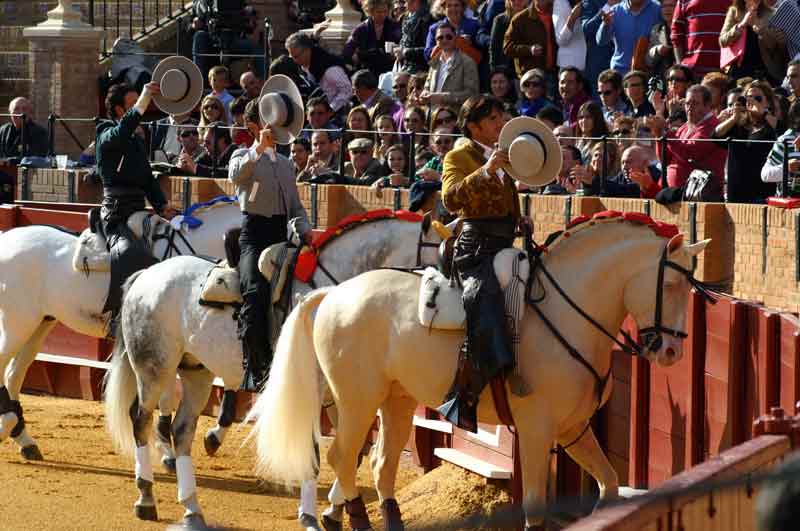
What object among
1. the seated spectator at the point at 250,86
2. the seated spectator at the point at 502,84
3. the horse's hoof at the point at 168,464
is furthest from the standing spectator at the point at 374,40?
the horse's hoof at the point at 168,464

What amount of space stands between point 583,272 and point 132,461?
4.78m

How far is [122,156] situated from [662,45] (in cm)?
504

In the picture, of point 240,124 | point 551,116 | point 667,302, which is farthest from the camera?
point 240,124

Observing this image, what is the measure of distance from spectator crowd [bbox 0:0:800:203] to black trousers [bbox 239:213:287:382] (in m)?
0.71

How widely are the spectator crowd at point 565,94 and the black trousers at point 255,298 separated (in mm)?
710

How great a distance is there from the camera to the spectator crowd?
11555 mm

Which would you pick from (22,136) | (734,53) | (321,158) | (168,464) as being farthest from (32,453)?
(22,136)

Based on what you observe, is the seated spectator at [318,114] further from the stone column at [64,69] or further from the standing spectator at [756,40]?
the stone column at [64,69]

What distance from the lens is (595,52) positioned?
15258 millimetres

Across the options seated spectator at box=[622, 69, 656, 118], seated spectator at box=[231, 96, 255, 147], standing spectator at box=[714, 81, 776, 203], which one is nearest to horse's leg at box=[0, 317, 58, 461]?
seated spectator at box=[231, 96, 255, 147]

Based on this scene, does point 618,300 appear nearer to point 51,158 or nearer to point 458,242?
point 458,242

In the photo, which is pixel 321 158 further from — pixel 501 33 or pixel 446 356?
pixel 446 356

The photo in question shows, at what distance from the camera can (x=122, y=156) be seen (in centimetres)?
1157

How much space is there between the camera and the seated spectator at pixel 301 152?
15.1 m
